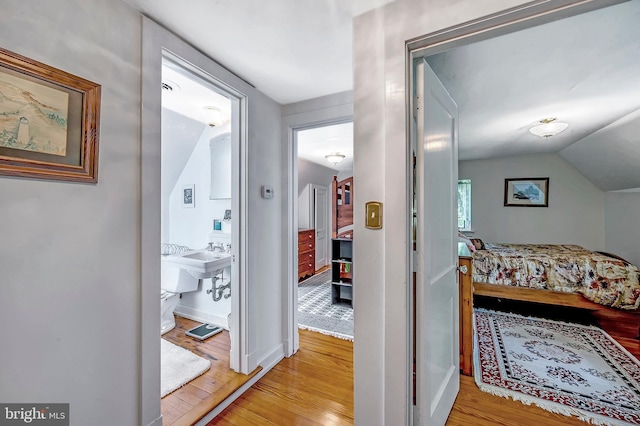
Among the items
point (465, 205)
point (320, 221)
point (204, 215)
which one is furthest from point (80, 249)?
point (465, 205)

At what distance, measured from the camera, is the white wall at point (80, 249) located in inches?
36.9

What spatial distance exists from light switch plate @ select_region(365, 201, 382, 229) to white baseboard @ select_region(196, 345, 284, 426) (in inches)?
61.0

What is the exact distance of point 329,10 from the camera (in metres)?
1.26

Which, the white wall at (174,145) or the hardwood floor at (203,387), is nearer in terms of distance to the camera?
the hardwood floor at (203,387)

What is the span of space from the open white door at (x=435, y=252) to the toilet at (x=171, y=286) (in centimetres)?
219

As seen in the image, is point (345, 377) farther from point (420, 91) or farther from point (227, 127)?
point (227, 127)

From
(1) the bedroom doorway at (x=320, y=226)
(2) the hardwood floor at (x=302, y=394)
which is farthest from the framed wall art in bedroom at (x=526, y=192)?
(2) the hardwood floor at (x=302, y=394)

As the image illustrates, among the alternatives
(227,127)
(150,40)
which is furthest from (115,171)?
(227,127)

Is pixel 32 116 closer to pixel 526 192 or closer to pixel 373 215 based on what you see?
pixel 373 215

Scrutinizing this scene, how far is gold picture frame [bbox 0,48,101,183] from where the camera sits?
0.90 metres

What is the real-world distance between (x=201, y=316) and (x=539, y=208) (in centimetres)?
564

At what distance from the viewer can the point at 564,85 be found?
2.11 metres

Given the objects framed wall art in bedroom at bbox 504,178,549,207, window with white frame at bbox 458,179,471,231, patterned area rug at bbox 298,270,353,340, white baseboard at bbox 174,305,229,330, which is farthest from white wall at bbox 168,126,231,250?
framed wall art in bedroom at bbox 504,178,549,207

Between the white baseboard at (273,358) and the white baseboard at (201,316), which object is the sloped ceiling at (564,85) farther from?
the white baseboard at (201,316)
